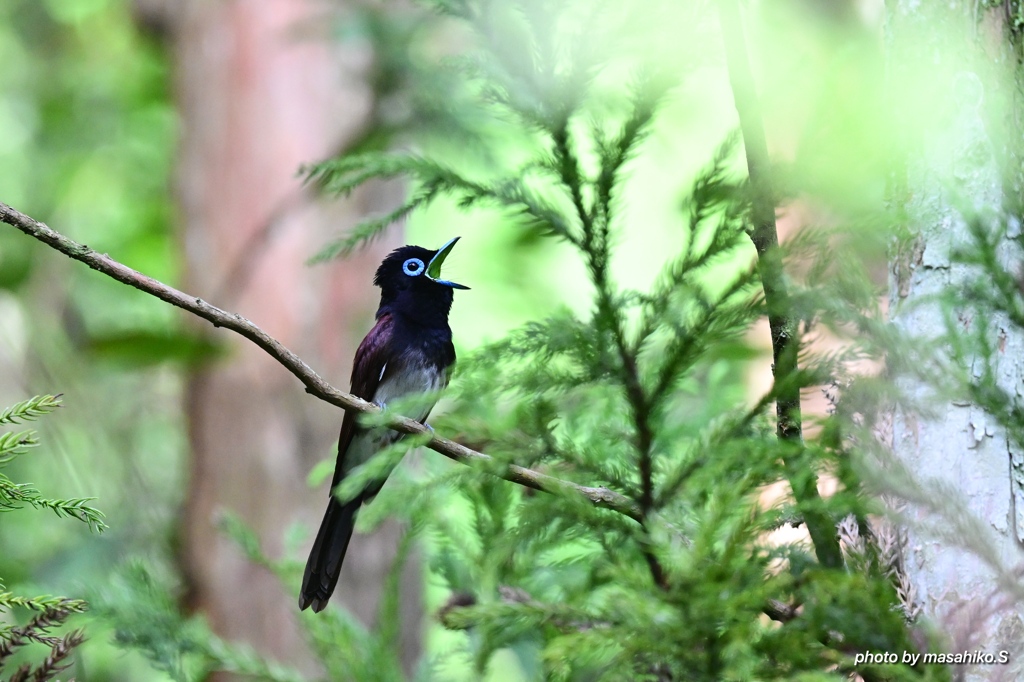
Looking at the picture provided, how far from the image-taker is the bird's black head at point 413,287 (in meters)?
4.11

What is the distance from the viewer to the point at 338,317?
5.43 meters

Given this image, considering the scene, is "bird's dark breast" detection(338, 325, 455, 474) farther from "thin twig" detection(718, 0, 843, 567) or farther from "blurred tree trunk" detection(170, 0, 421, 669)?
"thin twig" detection(718, 0, 843, 567)

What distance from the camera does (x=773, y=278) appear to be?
1.35 meters

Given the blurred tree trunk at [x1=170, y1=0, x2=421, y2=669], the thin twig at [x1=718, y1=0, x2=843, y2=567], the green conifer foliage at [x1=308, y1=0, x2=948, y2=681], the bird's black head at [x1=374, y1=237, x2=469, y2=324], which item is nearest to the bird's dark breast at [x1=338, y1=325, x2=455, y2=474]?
the bird's black head at [x1=374, y1=237, x2=469, y2=324]

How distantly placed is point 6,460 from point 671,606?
1.11 m

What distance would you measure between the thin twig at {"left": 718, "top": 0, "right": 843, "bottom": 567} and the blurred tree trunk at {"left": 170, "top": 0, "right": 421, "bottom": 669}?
13.2 ft

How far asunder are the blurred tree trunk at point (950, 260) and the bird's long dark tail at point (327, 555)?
224cm

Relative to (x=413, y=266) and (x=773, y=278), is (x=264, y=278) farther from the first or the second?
(x=773, y=278)

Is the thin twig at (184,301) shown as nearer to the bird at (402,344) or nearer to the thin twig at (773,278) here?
the thin twig at (773,278)

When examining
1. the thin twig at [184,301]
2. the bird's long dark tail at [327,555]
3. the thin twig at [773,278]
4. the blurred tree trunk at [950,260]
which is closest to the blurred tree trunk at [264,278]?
the bird's long dark tail at [327,555]

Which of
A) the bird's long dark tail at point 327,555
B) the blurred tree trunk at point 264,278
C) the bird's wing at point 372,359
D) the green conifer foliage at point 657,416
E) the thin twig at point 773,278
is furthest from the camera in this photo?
the blurred tree trunk at point 264,278

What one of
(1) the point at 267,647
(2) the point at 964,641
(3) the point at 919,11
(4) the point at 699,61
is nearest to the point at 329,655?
(2) the point at 964,641

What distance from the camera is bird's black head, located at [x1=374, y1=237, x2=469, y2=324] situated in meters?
4.11

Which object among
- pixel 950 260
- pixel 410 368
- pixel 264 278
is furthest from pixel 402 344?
pixel 950 260
